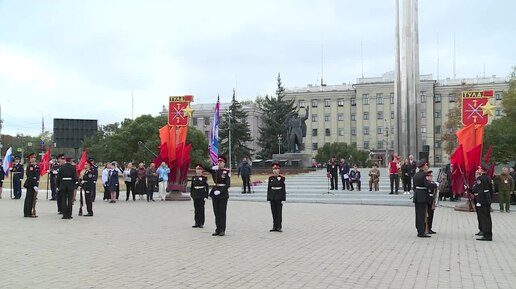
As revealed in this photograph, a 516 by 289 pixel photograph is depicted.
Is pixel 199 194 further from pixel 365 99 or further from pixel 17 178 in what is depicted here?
pixel 365 99

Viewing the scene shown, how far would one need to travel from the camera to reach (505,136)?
3959 centimetres

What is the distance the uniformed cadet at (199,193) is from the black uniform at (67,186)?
14.7 feet

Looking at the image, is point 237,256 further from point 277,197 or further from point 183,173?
point 183,173

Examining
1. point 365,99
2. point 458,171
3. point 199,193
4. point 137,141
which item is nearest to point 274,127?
point 137,141

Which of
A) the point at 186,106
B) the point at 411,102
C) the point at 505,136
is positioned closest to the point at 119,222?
the point at 186,106

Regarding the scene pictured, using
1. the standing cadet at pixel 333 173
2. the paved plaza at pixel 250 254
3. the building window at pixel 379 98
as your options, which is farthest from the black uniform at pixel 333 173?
the building window at pixel 379 98

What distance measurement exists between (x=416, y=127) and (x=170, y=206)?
22071 mm

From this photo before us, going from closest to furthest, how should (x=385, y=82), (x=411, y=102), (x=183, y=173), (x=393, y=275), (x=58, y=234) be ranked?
1. (x=393, y=275)
2. (x=58, y=234)
3. (x=183, y=173)
4. (x=411, y=102)
5. (x=385, y=82)

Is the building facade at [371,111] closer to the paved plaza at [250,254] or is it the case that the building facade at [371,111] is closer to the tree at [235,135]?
the tree at [235,135]

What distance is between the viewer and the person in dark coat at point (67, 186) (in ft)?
53.7

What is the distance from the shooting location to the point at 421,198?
517 inches

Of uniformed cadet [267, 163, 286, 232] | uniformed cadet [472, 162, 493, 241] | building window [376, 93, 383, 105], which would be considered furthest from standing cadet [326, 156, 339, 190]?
building window [376, 93, 383, 105]

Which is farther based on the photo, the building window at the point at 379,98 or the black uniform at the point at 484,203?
the building window at the point at 379,98

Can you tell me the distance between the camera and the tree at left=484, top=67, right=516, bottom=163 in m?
39.8
